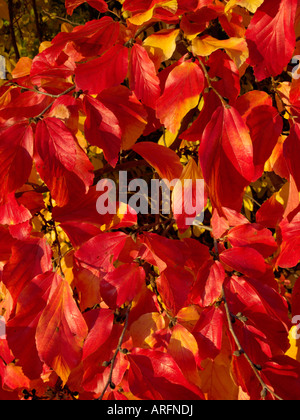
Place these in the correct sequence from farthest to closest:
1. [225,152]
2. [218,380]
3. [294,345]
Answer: [294,345] → [218,380] → [225,152]

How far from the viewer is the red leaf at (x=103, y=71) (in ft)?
2.09

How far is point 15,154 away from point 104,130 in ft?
0.43

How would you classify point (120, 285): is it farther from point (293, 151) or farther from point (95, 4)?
point (95, 4)

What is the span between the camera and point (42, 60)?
2.45ft

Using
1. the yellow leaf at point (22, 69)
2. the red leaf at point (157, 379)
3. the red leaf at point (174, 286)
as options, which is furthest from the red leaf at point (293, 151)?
the yellow leaf at point (22, 69)

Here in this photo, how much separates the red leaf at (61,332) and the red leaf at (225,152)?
272 mm

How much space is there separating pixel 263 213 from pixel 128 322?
1.02 ft

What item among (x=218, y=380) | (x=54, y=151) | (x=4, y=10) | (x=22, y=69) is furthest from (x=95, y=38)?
(x=4, y=10)

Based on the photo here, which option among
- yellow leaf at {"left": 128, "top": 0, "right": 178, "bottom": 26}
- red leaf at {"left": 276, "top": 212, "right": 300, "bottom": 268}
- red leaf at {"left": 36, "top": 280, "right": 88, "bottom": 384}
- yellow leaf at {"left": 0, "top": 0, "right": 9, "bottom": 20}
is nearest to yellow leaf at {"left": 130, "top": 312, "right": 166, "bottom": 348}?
red leaf at {"left": 36, "top": 280, "right": 88, "bottom": 384}

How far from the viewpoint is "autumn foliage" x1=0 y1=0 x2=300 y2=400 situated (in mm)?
625

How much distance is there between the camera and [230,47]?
0.63 m

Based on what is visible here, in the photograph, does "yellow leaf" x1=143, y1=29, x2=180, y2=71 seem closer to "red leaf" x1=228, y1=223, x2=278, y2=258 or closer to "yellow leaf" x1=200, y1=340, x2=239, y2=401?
"red leaf" x1=228, y1=223, x2=278, y2=258

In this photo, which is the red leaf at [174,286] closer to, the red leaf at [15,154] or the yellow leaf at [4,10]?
the red leaf at [15,154]
